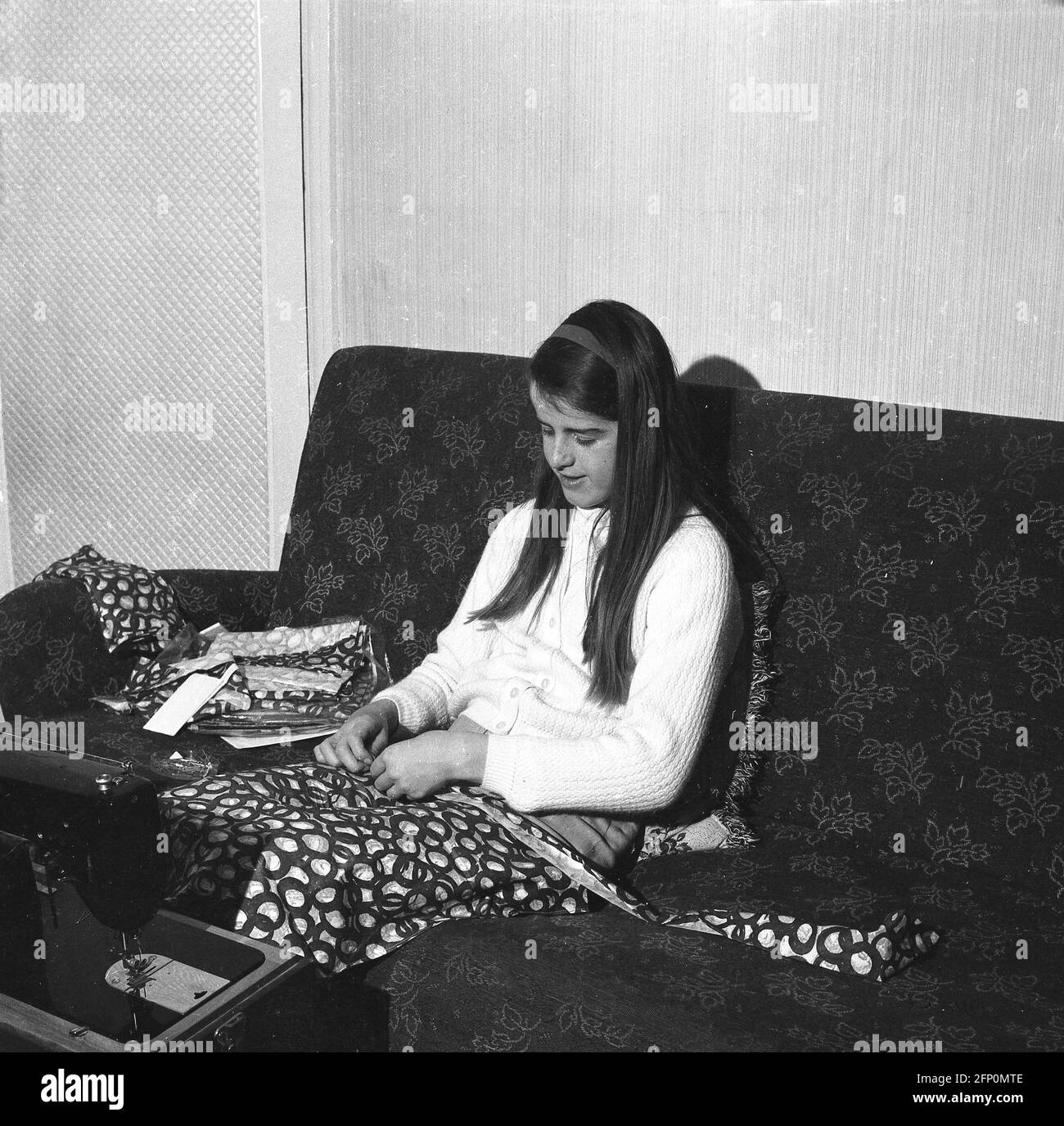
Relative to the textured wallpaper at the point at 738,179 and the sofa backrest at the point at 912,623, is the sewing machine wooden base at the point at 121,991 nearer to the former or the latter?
the sofa backrest at the point at 912,623

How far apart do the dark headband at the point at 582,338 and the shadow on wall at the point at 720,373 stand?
24.1 inches

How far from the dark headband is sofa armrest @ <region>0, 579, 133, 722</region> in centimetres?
105

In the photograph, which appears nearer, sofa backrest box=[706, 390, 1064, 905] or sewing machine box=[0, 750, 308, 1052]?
sewing machine box=[0, 750, 308, 1052]

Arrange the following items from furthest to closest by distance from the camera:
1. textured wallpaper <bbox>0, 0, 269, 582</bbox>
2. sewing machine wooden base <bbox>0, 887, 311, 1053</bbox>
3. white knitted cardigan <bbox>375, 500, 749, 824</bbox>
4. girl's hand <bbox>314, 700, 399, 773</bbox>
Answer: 1. textured wallpaper <bbox>0, 0, 269, 582</bbox>
2. girl's hand <bbox>314, 700, 399, 773</bbox>
3. white knitted cardigan <bbox>375, 500, 749, 824</bbox>
4. sewing machine wooden base <bbox>0, 887, 311, 1053</bbox>

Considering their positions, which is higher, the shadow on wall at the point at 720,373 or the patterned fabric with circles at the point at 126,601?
the shadow on wall at the point at 720,373

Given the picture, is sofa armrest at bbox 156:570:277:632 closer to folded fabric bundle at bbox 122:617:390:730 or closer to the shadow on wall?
folded fabric bundle at bbox 122:617:390:730

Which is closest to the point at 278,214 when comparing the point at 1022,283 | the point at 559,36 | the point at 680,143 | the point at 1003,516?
the point at 559,36

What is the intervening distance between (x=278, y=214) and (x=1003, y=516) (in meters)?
1.98

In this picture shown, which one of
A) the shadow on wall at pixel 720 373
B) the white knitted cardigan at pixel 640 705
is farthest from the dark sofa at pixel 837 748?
the shadow on wall at pixel 720 373

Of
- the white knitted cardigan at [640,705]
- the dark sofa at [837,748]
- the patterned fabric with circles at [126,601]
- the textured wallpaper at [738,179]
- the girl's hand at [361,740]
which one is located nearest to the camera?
the dark sofa at [837,748]

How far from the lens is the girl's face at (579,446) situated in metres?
1.71

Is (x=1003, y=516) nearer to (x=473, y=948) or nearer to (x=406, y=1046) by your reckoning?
(x=473, y=948)

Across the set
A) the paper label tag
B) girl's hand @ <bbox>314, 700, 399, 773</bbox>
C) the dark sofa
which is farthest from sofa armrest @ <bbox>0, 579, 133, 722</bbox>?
girl's hand @ <bbox>314, 700, 399, 773</bbox>

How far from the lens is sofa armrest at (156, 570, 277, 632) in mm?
2385
